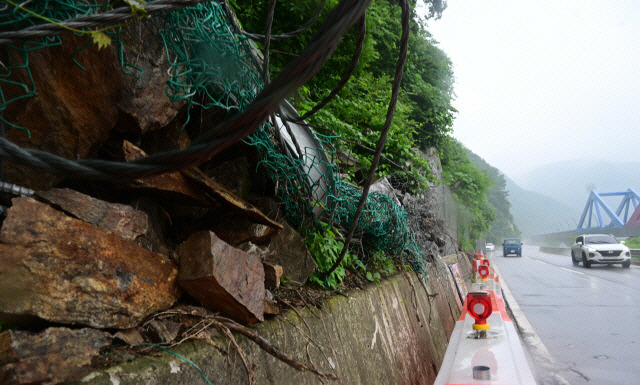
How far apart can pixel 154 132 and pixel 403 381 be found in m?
2.71

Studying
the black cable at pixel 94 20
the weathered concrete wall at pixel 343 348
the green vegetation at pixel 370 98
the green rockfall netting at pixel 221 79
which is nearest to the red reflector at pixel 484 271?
the green vegetation at pixel 370 98

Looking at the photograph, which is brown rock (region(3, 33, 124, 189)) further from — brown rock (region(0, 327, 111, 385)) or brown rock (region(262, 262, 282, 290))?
brown rock (region(262, 262, 282, 290))

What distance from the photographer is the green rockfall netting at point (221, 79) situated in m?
1.59

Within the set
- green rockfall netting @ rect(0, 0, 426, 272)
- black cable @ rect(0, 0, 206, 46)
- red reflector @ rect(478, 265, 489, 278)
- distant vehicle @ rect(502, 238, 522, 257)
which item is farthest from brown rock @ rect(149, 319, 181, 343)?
distant vehicle @ rect(502, 238, 522, 257)

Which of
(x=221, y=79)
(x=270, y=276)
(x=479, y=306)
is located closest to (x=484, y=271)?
(x=479, y=306)

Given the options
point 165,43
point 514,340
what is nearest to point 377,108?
point 514,340

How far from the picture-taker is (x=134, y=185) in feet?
6.22

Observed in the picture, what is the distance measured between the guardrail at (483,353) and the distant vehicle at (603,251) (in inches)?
864

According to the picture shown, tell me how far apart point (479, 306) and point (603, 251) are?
74.5 feet

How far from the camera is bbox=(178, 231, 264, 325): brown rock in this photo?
1.78 m

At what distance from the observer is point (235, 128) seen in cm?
106

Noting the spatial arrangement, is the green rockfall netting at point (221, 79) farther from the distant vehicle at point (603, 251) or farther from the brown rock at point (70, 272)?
the distant vehicle at point (603, 251)

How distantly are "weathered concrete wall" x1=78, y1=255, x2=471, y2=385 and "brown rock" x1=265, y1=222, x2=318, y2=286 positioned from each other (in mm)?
262

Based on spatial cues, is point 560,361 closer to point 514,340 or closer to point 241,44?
point 514,340
